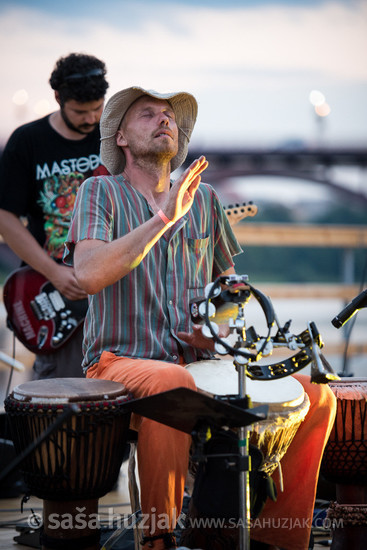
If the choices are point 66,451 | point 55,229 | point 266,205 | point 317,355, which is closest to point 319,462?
point 317,355

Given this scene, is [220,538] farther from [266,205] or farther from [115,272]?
[266,205]

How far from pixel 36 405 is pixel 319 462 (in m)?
0.96

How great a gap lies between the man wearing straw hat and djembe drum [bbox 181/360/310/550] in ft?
0.27

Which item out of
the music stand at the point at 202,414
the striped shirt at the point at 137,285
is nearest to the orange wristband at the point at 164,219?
the striped shirt at the point at 137,285

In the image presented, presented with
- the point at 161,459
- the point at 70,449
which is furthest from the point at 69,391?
the point at 161,459

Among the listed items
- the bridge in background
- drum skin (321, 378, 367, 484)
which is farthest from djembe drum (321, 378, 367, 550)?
the bridge in background

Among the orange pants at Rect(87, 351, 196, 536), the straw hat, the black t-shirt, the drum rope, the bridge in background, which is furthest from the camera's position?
the bridge in background

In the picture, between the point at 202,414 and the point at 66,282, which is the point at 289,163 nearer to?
the point at 66,282

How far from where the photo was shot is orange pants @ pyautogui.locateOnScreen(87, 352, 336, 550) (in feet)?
6.84

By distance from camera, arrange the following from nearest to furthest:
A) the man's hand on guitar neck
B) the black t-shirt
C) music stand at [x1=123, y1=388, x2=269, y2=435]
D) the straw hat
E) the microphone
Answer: music stand at [x1=123, y1=388, x2=269, y2=435] < the microphone < the straw hat < the man's hand on guitar neck < the black t-shirt

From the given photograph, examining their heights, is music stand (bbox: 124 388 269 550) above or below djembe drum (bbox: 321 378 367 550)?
above

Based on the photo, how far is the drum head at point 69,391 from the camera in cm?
211

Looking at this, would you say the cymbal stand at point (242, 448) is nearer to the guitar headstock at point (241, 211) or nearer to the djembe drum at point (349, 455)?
the djembe drum at point (349, 455)

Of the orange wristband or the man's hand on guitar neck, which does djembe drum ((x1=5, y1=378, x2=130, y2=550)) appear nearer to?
the orange wristband
